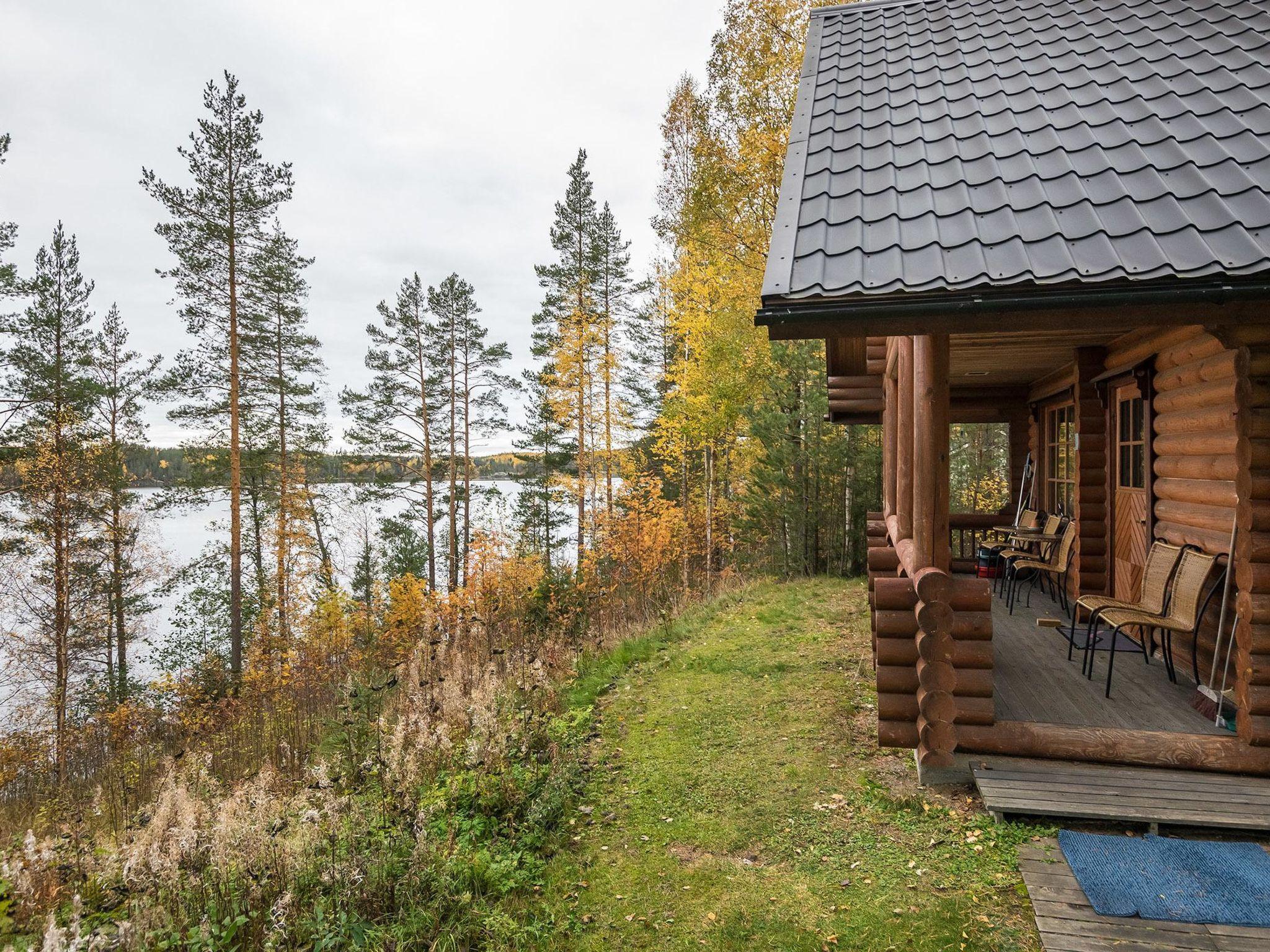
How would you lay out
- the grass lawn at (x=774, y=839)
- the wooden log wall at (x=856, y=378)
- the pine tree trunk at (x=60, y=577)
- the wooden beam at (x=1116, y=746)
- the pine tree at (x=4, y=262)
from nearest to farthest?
the grass lawn at (x=774, y=839) < the wooden beam at (x=1116, y=746) < the wooden log wall at (x=856, y=378) < the pine tree at (x=4, y=262) < the pine tree trunk at (x=60, y=577)

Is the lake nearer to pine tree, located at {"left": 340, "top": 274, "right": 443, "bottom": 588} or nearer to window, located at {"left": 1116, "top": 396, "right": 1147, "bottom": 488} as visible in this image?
pine tree, located at {"left": 340, "top": 274, "right": 443, "bottom": 588}

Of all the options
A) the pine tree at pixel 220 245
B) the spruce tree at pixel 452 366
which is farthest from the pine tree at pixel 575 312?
the pine tree at pixel 220 245

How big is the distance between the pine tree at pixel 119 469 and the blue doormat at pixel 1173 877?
54.1 ft

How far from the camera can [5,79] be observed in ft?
38.7

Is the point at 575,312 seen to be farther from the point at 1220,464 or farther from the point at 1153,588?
the point at 1220,464

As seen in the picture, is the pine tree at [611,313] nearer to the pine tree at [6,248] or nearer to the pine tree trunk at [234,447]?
the pine tree trunk at [234,447]

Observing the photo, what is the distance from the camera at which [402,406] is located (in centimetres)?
1792

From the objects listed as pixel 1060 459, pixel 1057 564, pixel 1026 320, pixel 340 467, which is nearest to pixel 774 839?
pixel 1026 320

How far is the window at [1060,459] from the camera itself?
7363 mm

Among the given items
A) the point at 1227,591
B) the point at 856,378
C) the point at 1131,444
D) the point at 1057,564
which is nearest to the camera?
the point at 1227,591

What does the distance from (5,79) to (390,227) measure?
20472mm

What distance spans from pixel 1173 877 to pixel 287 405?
17.9 metres

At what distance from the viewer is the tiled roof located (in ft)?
9.08

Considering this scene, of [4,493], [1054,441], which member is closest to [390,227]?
[4,493]
